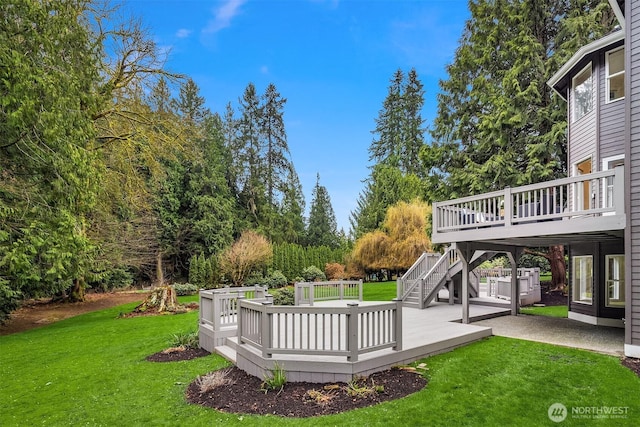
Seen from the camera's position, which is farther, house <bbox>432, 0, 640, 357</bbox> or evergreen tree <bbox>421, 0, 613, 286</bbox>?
evergreen tree <bbox>421, 0, 613, 286</bbox>

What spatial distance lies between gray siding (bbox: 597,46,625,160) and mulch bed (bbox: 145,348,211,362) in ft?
34.2

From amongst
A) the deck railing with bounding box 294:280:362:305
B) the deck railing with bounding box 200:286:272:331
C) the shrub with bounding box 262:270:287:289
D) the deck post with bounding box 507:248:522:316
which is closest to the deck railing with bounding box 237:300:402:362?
the deck railing with bounding box 200:286:272:331

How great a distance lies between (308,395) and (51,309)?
1734 cm

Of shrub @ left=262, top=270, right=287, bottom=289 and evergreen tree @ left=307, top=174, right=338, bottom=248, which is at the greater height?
evergreen tree @ left=307, top=174, right=338, bottom=248

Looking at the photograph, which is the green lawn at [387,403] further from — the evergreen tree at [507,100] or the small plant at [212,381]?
the evergreen tree at [507,100]

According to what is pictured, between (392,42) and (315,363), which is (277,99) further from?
(315,363)

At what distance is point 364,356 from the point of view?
18.7ft

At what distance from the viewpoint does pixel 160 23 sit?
1392 centimetres

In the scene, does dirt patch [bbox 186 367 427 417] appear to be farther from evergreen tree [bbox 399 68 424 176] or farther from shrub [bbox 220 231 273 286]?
evergreen tree [bbox 399 68 424 176]

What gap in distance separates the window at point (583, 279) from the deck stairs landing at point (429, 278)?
2.21 m

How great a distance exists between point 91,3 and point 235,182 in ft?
74.6

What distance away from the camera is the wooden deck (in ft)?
17.9

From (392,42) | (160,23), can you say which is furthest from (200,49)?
(392,42)

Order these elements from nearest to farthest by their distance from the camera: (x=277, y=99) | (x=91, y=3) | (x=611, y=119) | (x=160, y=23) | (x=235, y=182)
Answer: (x=611, y=119) < (x=91, y=3) < (x=160, y=23) < (x=235, y=182) < (x=277, y=99)
